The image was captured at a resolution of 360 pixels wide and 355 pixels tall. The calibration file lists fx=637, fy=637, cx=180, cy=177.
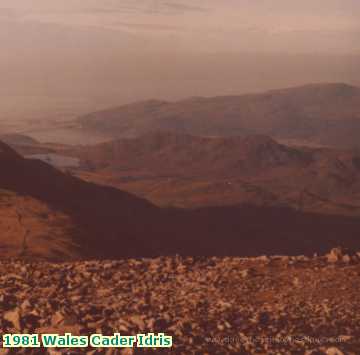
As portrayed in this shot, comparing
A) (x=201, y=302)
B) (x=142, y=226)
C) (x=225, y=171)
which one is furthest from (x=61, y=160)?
(x=201, y=302)

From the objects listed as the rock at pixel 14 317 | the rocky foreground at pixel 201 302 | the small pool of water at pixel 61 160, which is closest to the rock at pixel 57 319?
the rocky foreground at pixel 201 302

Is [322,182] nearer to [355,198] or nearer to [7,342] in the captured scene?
[355,198]

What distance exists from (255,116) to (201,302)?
152977 mm

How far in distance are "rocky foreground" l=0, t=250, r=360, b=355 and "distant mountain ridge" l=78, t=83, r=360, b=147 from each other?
4680 inches

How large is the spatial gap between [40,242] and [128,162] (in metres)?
69.7

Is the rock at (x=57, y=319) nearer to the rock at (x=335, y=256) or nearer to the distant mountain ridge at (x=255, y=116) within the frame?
the rock at (x=335, y=256)

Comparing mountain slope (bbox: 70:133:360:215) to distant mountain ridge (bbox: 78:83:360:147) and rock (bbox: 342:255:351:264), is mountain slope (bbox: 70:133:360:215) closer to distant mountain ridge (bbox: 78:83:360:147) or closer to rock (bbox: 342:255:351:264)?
rock (bbox: 342:255:351:264)

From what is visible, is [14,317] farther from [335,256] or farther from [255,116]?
[255,116]

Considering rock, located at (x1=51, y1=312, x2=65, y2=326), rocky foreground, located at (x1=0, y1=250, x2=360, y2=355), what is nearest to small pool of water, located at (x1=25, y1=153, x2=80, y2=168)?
rocky foreground, located at (x1=0, y1=250, x2=360, y2=355)

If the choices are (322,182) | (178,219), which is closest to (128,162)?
(322,182)

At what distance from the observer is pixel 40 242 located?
1630cm

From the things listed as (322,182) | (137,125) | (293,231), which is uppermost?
(137,125)

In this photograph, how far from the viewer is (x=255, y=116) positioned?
517 ft

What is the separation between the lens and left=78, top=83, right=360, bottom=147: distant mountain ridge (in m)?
138
